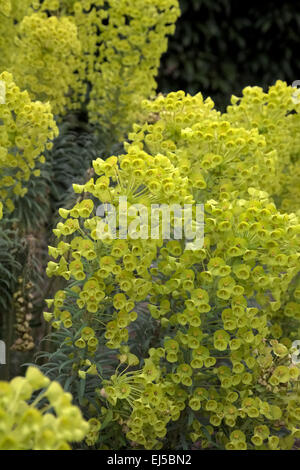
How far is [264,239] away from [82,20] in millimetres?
2955

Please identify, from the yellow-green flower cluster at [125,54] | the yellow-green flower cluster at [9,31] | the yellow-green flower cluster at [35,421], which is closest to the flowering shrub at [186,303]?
the yellow-green flower cluster at [35,421]

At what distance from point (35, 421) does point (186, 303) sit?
104 centimetres

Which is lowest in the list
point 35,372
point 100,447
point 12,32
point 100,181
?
point 100,447

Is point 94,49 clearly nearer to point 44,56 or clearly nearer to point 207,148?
point 44,56

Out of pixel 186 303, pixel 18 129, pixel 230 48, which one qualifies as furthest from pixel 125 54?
pixel 230 48

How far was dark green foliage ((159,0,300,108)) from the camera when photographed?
22.2 ft

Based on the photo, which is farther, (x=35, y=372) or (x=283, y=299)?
(x=283, y=299)

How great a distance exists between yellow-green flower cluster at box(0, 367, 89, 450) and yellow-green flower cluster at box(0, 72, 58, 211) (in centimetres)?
149

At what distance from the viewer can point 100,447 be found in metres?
2.40

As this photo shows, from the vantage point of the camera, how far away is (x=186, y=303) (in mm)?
2117

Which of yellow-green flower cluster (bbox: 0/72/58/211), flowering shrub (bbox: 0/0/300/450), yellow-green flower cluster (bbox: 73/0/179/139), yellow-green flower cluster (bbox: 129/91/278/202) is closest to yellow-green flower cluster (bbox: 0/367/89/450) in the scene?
flowering shrub (bbox: 0/0/300/450)

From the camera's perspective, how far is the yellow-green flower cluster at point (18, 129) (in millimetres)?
2623
